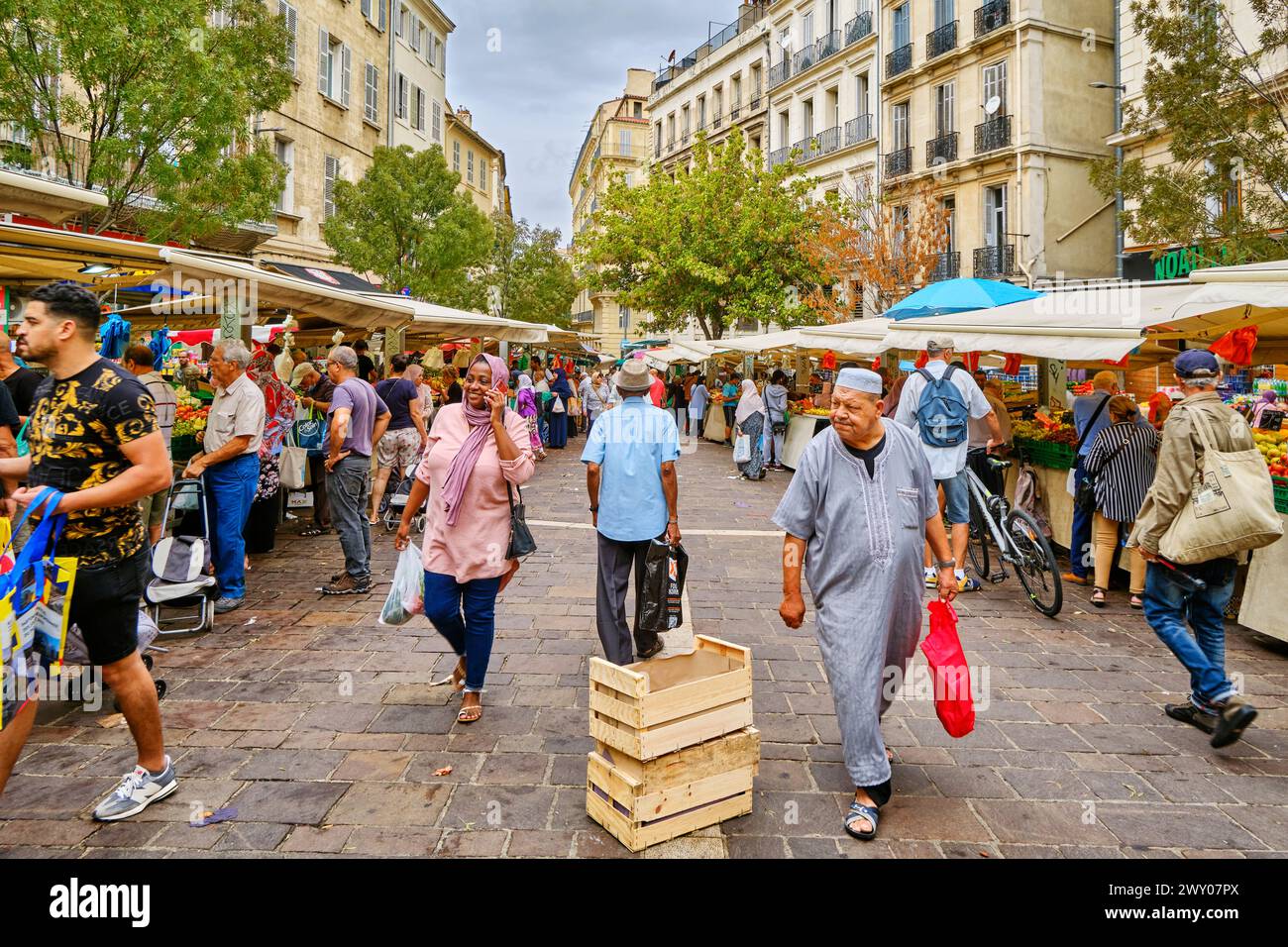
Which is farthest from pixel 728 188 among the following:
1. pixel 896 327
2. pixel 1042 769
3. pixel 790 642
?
pixel 1042 769

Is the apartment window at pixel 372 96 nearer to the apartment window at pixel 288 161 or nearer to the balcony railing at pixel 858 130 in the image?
the apartment window at pixel 288 161

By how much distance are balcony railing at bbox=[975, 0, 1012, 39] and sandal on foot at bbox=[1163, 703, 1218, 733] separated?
26.7 metres

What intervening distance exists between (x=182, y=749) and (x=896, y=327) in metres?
8.15

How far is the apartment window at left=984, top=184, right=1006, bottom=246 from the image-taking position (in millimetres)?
25875

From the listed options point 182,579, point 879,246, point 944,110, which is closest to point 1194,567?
point 182,579

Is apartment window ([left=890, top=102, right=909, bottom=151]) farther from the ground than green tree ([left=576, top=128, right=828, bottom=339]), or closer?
farther from the ground

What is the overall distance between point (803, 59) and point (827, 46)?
199cm

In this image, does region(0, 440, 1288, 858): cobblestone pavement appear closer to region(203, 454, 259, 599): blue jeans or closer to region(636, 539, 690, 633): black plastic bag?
region(203, 454, 259, 599): blue jeans

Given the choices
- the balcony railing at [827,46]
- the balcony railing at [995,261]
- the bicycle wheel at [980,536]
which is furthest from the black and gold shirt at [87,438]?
the balcony railing at [827,46]

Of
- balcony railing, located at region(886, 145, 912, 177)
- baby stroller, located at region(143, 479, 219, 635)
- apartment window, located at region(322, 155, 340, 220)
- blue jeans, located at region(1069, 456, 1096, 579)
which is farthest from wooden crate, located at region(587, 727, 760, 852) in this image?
balcony railing, located at region(886, 145, 912, 177)

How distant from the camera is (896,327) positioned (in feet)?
31.1

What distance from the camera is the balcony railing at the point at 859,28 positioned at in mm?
31344
